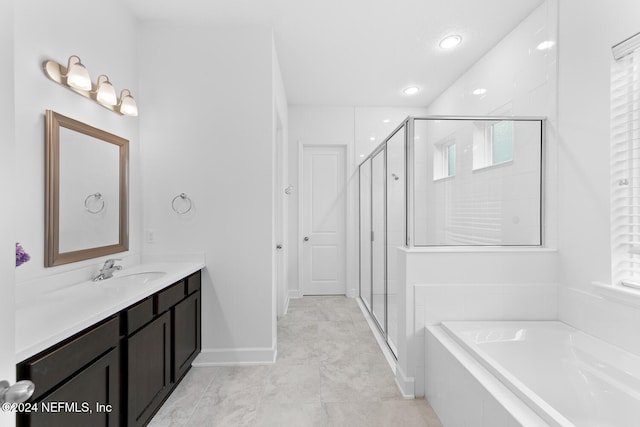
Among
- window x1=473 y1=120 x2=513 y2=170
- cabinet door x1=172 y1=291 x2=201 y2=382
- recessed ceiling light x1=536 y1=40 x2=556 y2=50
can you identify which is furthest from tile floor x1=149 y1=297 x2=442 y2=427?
recessed ceiling light x1=536 y1=40 x2=556 y2=50

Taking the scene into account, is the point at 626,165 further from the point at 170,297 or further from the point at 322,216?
the point at 322,216

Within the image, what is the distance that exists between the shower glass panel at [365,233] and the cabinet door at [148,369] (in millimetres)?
2282

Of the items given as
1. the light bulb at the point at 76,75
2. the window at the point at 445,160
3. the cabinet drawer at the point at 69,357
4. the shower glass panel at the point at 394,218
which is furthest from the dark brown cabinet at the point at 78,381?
the window at the point at 445,160

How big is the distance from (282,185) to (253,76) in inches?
47.5

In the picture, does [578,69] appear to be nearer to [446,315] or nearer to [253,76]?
[446,315]

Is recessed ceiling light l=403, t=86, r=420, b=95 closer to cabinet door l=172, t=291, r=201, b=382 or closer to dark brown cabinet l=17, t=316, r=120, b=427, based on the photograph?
cabinet door l=172, t=291, r=201, b=382

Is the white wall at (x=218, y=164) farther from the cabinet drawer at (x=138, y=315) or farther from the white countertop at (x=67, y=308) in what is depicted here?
the cabinet drawer at (x=138, y=315)

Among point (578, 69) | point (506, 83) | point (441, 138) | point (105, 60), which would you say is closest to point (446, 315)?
point (441, 138)

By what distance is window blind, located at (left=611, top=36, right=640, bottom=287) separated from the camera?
1637 millimetres

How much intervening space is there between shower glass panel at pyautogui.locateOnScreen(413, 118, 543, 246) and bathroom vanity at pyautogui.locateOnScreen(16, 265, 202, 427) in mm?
1730

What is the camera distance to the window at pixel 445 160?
2273 millimetres

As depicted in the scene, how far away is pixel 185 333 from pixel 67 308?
989mm

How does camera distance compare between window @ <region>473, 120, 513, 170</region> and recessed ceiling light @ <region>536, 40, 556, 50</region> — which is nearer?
recessed ceiling light @ <region>536, 40, 556, 50</region>

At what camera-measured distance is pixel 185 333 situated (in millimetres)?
2213
